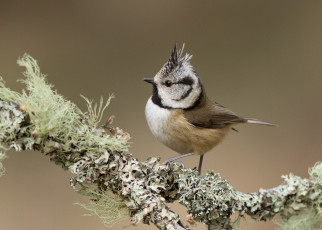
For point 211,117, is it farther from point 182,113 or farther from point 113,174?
point 113,174

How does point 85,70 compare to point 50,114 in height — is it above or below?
above

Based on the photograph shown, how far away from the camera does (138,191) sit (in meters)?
1.31

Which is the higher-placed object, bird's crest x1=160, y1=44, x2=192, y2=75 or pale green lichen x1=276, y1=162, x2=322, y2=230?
bird's crest x1=160, y1=44, x2=192, y2=75

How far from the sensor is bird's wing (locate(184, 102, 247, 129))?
7.43 ft

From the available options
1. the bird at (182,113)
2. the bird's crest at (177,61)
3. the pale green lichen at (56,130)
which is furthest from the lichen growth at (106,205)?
the bird's crest at (177,61)

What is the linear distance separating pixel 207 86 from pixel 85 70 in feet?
3.36

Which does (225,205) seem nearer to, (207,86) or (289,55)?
(207,86)

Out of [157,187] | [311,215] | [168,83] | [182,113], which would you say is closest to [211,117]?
[182,113]

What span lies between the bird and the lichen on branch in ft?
2.23

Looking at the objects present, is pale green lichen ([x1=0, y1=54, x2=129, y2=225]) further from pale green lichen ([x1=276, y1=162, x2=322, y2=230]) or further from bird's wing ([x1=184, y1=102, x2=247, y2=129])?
bird's wing ([x1=184, y1=102, x2=247, y2=129])

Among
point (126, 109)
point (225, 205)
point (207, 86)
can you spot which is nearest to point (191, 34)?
point (207, 86)

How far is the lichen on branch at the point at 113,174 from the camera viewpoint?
1.26 m

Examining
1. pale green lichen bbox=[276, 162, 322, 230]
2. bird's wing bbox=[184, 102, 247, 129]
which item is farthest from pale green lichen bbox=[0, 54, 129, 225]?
bird's wing bbox=[184, 102, 247, 129]

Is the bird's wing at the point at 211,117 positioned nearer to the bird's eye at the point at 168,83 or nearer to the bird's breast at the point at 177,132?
the bird's breast at the point at 177,132
